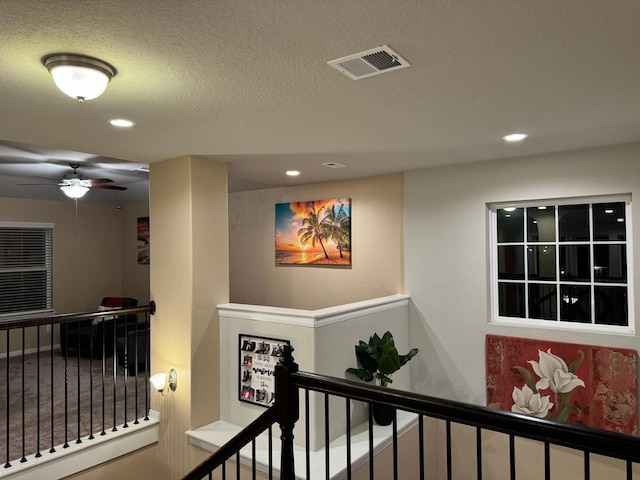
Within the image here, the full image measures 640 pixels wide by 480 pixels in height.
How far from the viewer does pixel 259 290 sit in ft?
19.8

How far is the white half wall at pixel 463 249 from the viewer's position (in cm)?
371

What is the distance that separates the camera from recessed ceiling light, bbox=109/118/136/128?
9.02 feet

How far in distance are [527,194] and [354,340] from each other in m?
2.04

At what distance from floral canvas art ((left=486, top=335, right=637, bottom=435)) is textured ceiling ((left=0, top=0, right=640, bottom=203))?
1.74 m

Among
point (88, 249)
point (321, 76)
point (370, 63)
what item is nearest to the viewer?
point (370, 63)

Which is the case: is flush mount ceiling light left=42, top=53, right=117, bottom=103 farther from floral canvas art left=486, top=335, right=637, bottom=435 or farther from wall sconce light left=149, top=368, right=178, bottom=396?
floral canvas art left=486, top=335, right=637, bottom=435

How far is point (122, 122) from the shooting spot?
2793mm

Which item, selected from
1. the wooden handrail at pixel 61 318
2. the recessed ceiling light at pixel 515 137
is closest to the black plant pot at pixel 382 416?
the wooden handrail at pixel 61 318

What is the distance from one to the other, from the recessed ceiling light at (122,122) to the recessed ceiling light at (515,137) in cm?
265

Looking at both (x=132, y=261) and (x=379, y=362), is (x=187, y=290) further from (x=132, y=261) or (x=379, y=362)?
(x=132, y=261)

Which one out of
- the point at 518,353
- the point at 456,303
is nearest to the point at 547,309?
the point at 518,353

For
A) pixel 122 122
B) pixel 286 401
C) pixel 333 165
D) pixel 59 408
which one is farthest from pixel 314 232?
pixel 286 401

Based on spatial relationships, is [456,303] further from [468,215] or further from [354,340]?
[354,340]

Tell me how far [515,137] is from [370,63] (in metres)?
1.83
